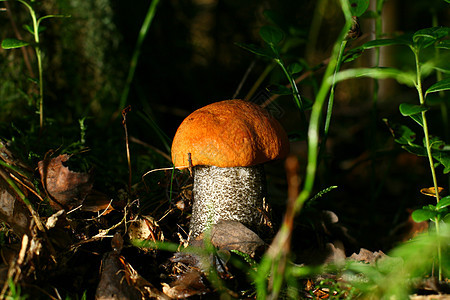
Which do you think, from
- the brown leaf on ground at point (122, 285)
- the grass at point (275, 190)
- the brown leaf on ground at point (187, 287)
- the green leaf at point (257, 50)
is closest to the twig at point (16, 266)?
the grass at point (275, 190)

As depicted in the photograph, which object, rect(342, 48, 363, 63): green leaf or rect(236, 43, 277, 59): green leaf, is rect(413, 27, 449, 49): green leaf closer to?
rect(342, 48, 363, 63): green leaf

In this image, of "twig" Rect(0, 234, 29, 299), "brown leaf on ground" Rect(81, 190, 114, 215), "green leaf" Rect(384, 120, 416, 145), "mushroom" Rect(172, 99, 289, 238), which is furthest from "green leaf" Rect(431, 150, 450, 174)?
"twig" Rect(0, 234, 29, 299)

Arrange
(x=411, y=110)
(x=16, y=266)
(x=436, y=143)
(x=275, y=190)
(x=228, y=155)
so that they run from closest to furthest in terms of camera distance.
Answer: (x=16, y=266) → (x=411, y=110) → (x=228, y=155) → (x=436, y=143) → (x=275, y=190)

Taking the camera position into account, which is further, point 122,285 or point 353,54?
point 353,54

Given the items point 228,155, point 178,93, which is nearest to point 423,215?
point 228,155

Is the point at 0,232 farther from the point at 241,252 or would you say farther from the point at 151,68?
the point at 151,68

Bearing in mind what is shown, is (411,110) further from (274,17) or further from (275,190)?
(275,190)
